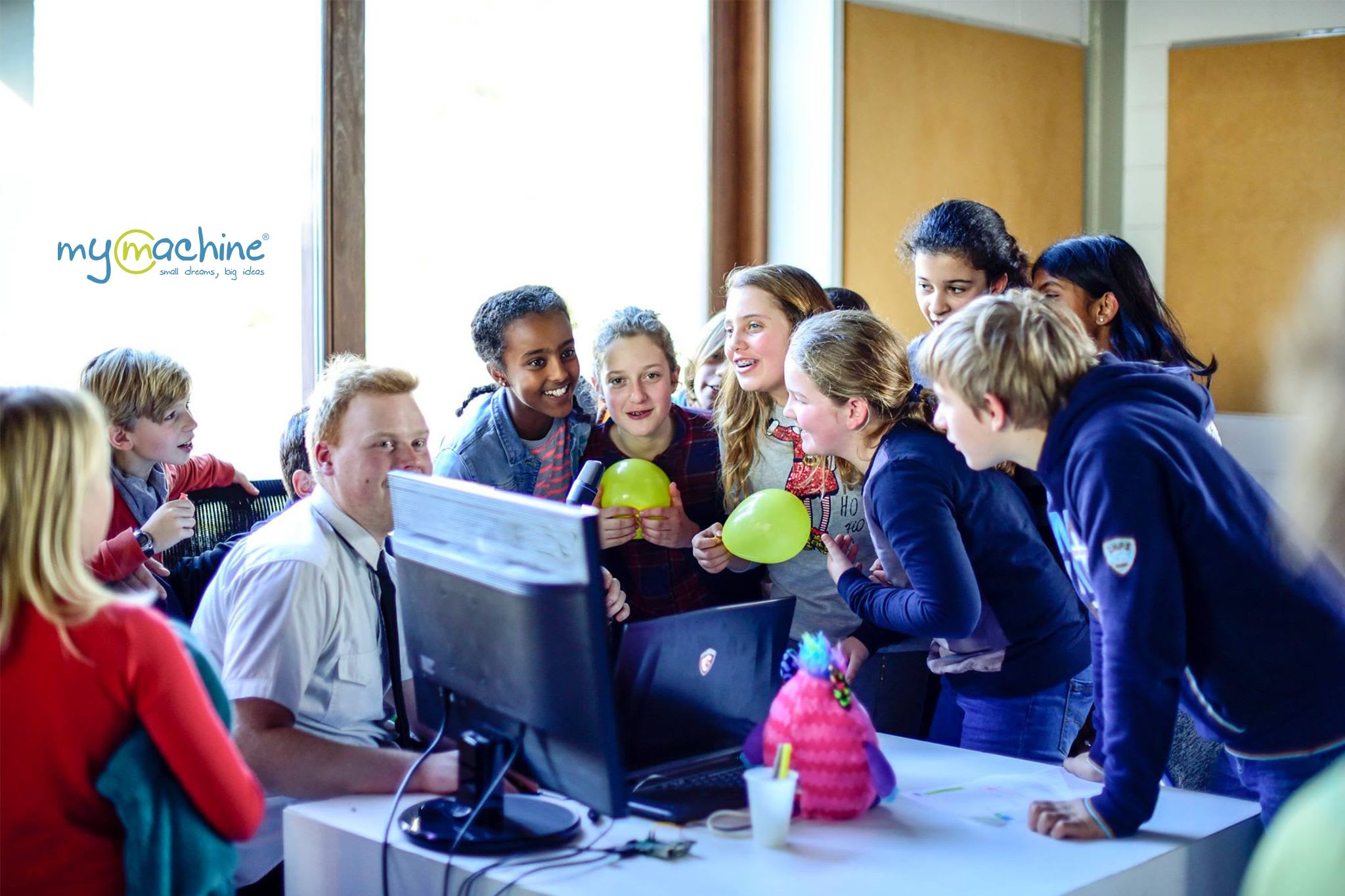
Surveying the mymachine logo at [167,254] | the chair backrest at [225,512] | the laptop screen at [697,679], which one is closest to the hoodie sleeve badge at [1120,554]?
the laptop screen at [697,679]

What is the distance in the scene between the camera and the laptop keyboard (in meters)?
1.78

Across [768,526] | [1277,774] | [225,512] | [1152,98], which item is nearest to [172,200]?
[225,512]

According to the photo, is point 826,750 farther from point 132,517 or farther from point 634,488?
point 132,517

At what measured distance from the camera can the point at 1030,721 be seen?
87.4 inches

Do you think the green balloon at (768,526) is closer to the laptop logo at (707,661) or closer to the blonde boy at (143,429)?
the laptop logo at (707,661)

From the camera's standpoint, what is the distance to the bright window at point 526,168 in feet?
12.0

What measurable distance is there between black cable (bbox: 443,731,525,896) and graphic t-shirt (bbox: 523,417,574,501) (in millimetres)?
1132

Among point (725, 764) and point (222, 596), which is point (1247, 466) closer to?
point (725, 764)

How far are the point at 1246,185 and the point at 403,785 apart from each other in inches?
167

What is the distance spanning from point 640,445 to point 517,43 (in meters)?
1.73

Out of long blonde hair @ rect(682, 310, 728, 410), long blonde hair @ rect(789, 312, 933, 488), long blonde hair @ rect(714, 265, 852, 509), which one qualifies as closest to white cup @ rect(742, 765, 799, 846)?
long blonde hair @ rect(789, 312, 933, 488)

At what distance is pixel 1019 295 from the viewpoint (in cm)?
178

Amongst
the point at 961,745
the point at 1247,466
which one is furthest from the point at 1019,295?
the point at 1247,466

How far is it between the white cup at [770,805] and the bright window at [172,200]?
2.08 m
